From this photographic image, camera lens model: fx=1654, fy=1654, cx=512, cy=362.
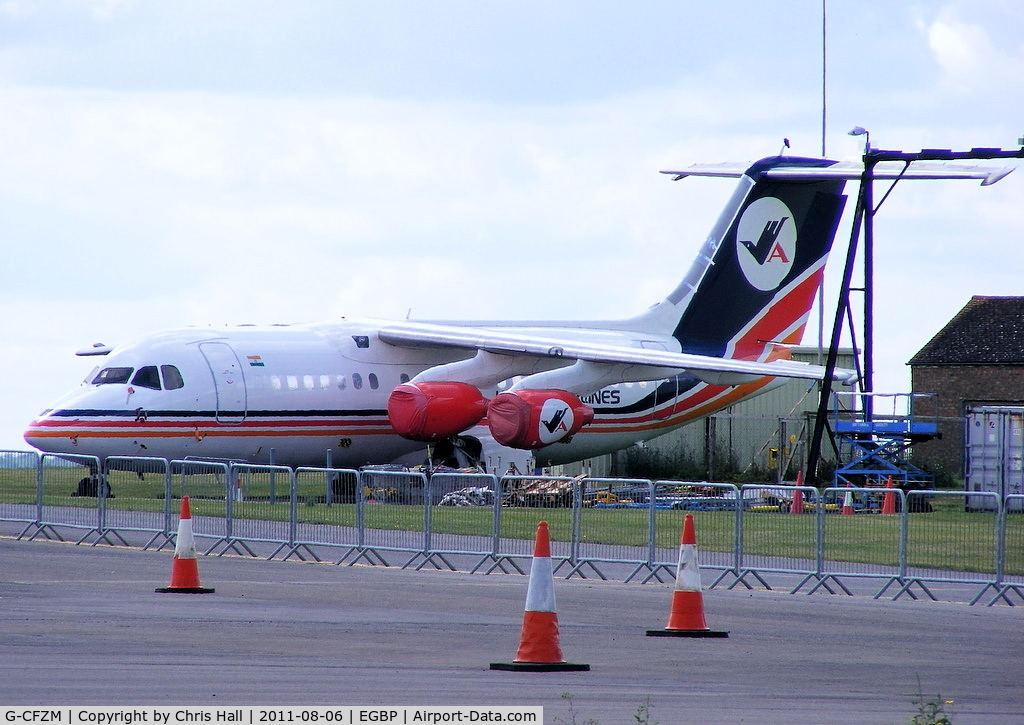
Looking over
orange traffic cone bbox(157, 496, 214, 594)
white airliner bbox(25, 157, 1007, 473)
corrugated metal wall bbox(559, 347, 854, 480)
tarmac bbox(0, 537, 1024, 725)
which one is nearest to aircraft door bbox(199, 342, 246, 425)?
white airliner bbox(25, 157, 1007, 473)

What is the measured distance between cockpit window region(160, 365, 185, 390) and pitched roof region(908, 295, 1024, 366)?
2859 cm

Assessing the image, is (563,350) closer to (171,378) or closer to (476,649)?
(171,378)

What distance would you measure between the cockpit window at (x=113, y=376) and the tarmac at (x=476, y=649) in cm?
1042

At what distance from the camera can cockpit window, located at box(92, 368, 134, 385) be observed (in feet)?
85.6

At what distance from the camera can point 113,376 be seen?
26156mm

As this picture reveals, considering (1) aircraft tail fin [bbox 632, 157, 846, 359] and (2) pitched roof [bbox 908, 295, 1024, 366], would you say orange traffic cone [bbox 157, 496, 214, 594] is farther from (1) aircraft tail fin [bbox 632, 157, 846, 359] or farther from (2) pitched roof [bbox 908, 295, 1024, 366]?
(2) pitched roof [bbox 908, 295, 1024, 366]

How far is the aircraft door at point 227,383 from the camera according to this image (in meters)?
26.6

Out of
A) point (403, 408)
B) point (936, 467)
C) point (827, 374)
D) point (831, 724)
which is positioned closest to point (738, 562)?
point (831, 724)

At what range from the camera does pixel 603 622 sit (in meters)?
12.2

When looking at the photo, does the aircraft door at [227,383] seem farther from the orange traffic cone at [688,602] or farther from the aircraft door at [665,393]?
the orange traffic cone at [688,602]

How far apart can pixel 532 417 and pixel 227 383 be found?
199 inches

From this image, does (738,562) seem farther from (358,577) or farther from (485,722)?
(485,722)

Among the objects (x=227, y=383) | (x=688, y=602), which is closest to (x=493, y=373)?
(x=227, y=383)

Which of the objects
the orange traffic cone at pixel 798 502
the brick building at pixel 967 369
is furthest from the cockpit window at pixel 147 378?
the brick building at pixel 967 369
